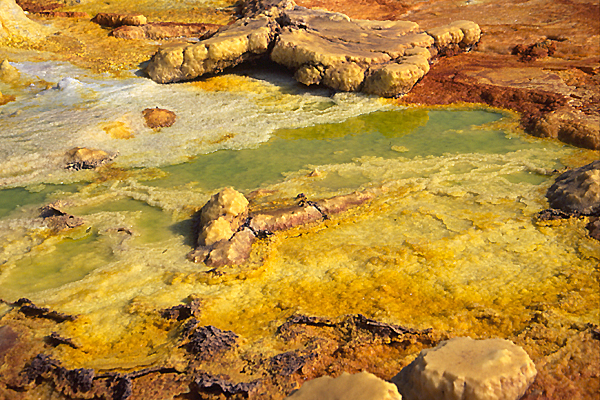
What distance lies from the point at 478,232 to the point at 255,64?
6372 mm

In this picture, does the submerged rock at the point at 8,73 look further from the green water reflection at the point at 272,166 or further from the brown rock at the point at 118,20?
the green water reflection at the point at 272,166

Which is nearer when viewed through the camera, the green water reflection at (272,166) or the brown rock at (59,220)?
the green water reflection at (272,166)

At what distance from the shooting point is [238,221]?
462cm

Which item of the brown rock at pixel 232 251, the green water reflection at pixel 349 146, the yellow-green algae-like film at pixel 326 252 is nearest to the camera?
the yellow-green algae-like film at pixel 326 252

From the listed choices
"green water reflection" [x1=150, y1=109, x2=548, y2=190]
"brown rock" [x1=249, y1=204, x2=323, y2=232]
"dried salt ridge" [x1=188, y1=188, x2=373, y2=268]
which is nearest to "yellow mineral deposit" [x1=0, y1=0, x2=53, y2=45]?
"green water reflection" [x1=150, y1=109, x2=548, y2=190]

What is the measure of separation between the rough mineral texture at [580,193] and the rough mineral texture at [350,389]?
130 inches

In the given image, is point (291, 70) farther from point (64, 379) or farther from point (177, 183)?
point (64, 379)

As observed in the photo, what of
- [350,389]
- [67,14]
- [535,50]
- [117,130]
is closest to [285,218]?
[350,389]

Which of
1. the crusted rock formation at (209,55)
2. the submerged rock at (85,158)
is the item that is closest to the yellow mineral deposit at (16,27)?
the crusted rock formation at (209,55)

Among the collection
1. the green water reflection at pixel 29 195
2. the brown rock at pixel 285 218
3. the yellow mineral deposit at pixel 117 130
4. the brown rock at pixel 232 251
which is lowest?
the green water reflection at pixel 29 195

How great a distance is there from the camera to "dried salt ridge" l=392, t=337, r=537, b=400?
7.87 ft

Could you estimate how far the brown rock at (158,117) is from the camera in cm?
739

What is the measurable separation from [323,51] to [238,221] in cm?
495

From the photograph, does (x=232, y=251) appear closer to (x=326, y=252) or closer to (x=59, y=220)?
(x=326, y=252)
